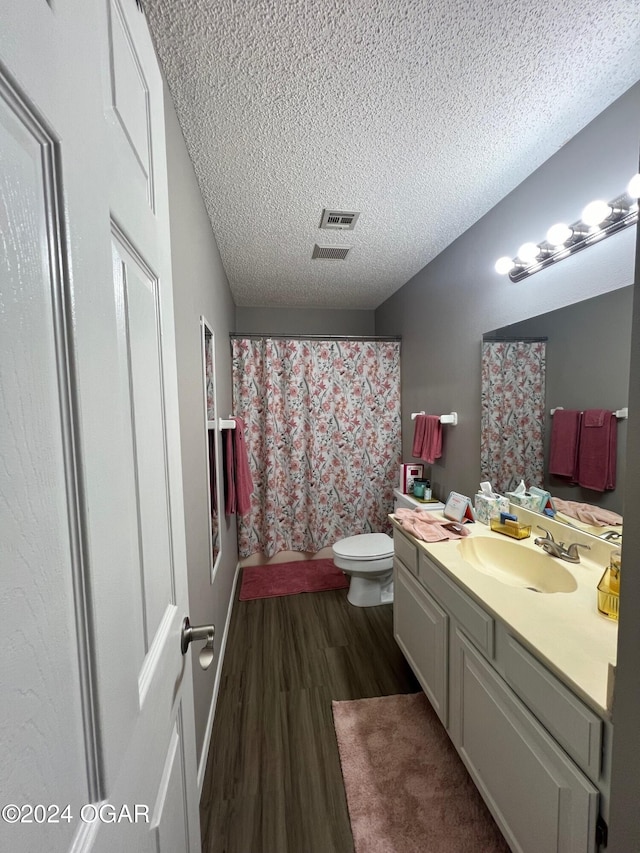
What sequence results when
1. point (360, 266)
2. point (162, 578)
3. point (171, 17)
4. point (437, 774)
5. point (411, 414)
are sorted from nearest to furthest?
point (162, 578) → point (171, 17) → point (437, 774) → point (360, 266) → point (411, 414)

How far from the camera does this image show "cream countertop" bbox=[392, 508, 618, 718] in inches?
29.5

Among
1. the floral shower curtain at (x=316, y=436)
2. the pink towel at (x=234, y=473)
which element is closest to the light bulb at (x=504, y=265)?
the floral shower curtain at (x=316, y=436)

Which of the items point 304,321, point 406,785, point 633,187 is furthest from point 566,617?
point 304,321

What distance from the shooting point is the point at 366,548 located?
2367mm

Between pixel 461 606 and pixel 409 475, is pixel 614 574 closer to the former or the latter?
pixel 461 606

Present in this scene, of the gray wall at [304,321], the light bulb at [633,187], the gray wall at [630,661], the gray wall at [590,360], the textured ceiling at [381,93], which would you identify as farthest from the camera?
the gray wall at [304,321]

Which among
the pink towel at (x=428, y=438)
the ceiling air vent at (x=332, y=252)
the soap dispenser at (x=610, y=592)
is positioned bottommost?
the soap dispenser at (x=610, y=592)

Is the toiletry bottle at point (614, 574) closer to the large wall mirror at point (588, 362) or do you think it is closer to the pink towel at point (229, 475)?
the large wall mirror at point (588, 362)

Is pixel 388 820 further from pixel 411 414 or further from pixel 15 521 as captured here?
pixel 411 414


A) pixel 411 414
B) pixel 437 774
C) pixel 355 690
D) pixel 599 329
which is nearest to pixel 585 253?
pixel 599 329

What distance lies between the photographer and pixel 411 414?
9.02ft

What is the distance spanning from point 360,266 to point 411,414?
1.23m

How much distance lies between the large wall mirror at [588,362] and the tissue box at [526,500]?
0.26ft

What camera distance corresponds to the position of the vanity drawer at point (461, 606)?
103cm
